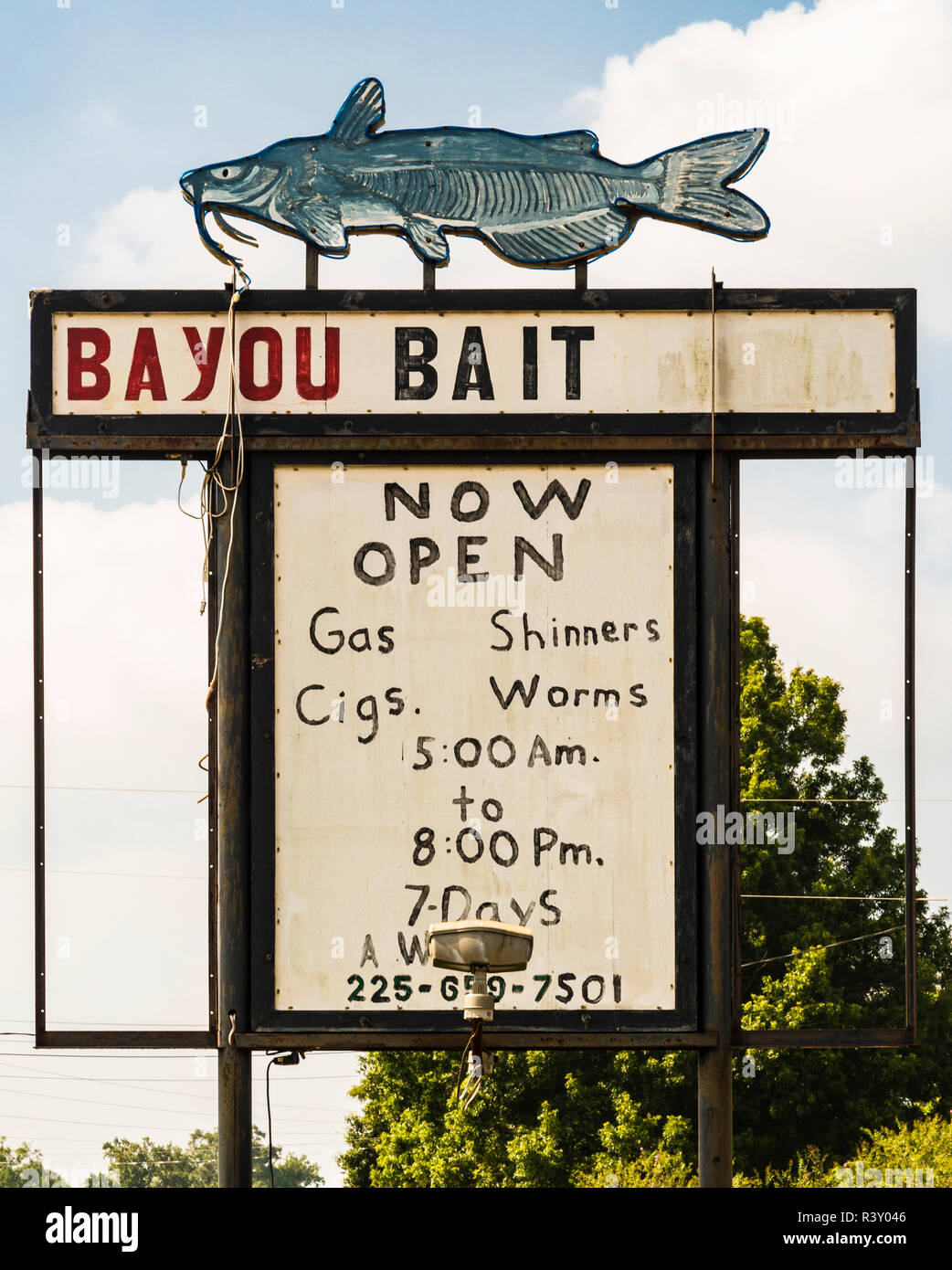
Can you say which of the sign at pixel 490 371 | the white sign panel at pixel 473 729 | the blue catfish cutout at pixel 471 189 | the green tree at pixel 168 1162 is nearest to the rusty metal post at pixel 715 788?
the white sign panel at pixel 473 729

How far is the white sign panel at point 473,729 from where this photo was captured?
784 cm

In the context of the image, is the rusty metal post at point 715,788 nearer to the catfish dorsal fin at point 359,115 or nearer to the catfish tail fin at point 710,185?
the catfish tail fin at point 710,185

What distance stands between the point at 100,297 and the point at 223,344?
0.71 meters

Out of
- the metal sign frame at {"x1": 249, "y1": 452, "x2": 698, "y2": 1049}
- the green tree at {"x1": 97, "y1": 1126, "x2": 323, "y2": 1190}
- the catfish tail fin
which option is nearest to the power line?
the metal sign frame at {"x1": 249, "y1": 452, "x2": 698, "y2": 1049}

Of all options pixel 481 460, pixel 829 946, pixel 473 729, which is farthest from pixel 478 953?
pixel 829 946

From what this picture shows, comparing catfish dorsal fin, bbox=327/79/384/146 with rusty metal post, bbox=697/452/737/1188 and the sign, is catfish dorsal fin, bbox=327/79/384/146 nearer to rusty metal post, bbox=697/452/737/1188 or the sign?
the sign

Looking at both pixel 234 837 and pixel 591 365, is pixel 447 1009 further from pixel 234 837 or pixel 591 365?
pixel 591 365

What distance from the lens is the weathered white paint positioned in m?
8.15

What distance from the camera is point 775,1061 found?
1292 inches

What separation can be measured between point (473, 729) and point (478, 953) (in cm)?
132

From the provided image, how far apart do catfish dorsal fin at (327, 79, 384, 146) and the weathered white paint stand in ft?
3.59
